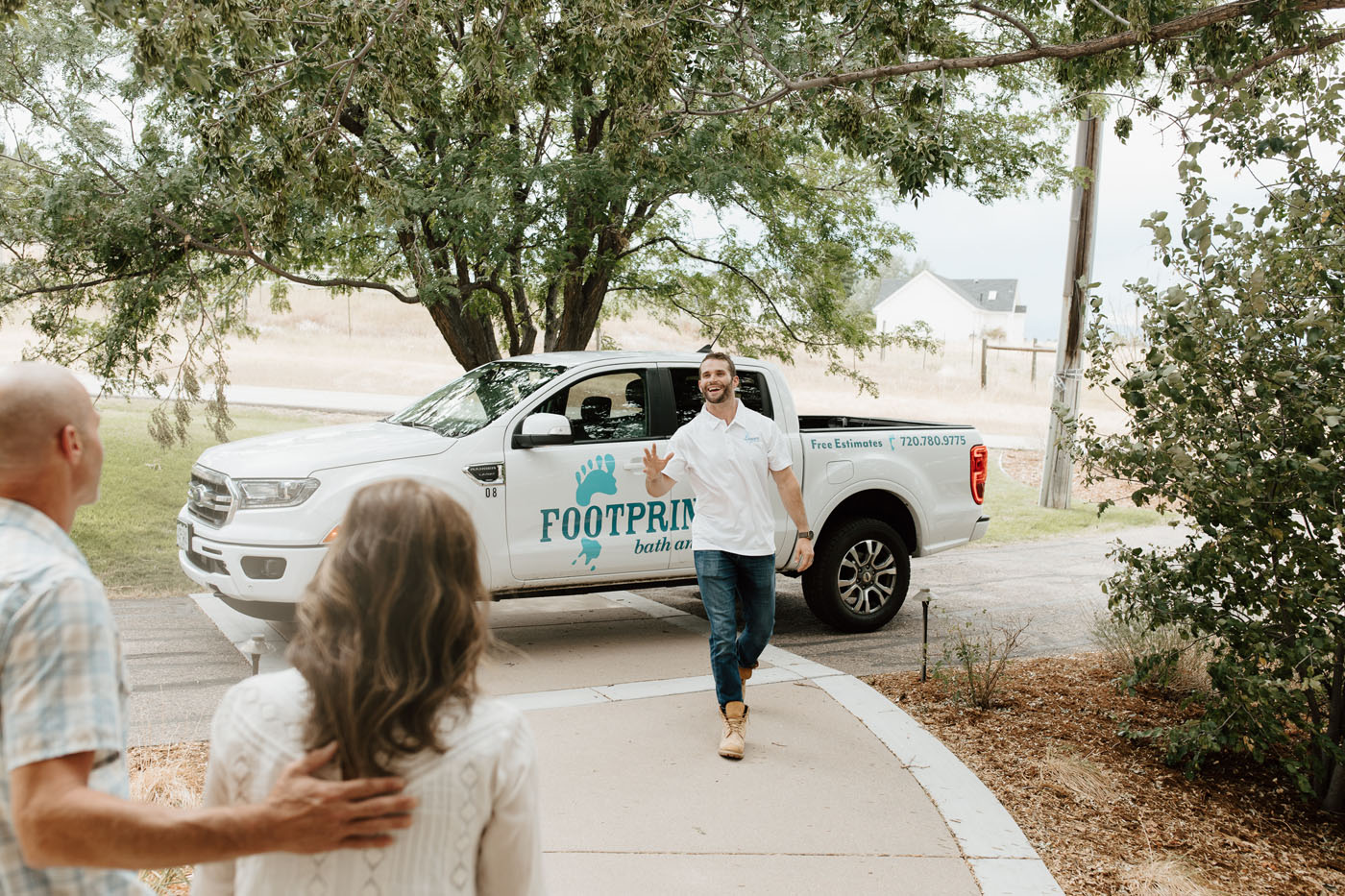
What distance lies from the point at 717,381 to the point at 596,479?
6.28ft

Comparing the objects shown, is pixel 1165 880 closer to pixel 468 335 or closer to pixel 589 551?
pixel 589 551

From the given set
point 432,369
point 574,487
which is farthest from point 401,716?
point 432,369

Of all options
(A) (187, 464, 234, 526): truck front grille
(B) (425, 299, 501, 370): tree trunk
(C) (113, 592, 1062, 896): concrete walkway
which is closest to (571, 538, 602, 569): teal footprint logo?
(C) (113, 592, 1062, 896): concrete walkway

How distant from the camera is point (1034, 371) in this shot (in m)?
33.7

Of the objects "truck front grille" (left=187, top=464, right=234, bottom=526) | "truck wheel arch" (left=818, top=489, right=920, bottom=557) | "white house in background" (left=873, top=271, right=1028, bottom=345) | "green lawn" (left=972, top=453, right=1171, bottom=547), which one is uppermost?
"white house in background" (left=873, top=271, right=1028, bottom=345)

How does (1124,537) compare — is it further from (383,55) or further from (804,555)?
(383,55)

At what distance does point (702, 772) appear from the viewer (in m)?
5.14

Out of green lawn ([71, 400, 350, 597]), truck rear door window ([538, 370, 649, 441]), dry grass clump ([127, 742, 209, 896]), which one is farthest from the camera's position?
green lawn ([71, 400, 350, 597])

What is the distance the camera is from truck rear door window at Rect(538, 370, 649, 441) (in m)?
7.50

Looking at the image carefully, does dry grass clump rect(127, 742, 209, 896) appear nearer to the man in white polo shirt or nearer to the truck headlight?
the truck headlight

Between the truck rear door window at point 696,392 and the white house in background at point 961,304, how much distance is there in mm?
76954

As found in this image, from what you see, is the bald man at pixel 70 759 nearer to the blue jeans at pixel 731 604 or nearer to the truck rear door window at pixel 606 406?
the blue jeans at pixel 731 604

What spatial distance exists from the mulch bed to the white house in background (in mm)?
78748

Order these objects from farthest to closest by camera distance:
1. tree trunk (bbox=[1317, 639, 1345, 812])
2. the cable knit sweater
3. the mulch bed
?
tree trunk (bbox=[1317, 639, 1345, 812])
the mulch bed
the cable knit sweater
